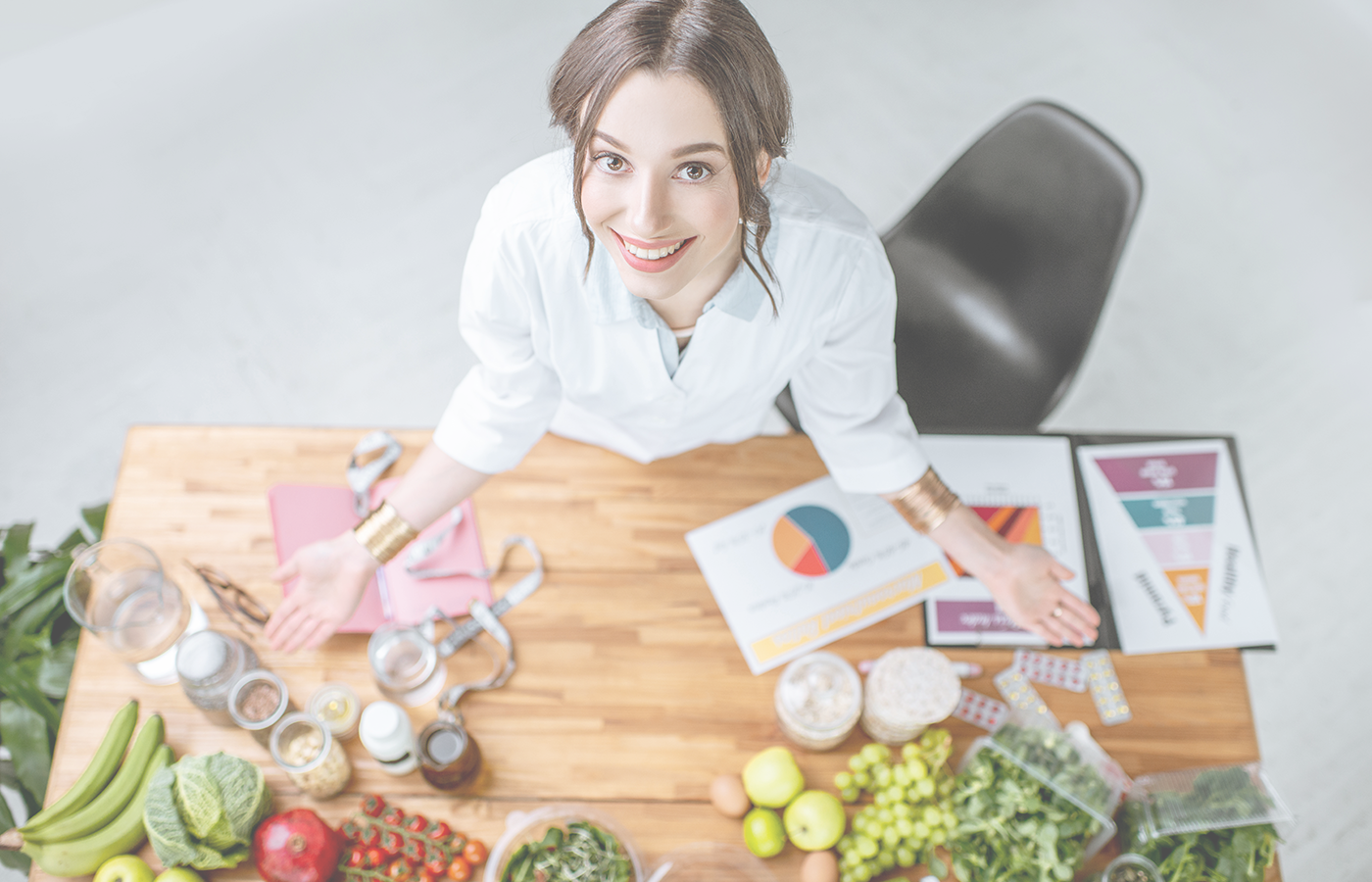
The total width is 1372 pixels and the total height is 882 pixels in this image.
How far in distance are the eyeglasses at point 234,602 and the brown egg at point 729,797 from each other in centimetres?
75

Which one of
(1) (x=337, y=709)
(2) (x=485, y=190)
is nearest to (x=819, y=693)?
(1) (x=337, y=709)

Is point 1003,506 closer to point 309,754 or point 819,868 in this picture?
point 819,868

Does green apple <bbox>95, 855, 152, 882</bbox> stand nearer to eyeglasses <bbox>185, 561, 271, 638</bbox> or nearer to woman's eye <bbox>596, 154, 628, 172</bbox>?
eyeglasses <bbox>185, 561, 271, 638</bbox>

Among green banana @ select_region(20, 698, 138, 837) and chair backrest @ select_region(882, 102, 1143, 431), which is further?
chair backrest @ select_region(882, 102, 1143, 431)

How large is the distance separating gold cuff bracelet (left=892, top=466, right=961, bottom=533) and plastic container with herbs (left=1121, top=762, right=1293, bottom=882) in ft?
1.60

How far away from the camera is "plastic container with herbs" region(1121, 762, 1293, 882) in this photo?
124 cm

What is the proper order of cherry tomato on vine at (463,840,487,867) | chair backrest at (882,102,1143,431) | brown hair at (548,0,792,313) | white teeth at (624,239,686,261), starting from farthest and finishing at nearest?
chair backrest at (882,102,1143,431) < cherry tomato on vine at (463,840,487,867) < white teeth at (624,239,686,261) < brown hair at (548,0,792,313)

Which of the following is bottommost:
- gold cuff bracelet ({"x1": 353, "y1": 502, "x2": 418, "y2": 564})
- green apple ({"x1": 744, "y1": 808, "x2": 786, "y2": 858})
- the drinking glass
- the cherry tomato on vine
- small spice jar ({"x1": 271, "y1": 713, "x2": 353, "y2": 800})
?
the cherry tomato on vine

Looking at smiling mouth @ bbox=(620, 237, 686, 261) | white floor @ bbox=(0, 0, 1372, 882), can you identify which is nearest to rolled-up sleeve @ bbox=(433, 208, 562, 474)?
smiling mouth @ bbox=(620, 237, 686, 261)

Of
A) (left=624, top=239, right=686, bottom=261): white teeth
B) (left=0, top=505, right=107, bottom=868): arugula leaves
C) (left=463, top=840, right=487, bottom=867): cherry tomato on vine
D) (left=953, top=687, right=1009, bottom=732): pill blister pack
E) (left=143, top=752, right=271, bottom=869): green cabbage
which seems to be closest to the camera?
(left=624, top=239, right=686, bottom=261): white teeth

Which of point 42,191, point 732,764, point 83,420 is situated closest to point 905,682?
point 732,764

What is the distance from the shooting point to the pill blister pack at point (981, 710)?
140 cm

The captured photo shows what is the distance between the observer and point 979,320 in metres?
1.97

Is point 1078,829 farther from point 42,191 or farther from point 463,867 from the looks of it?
point 42,191
